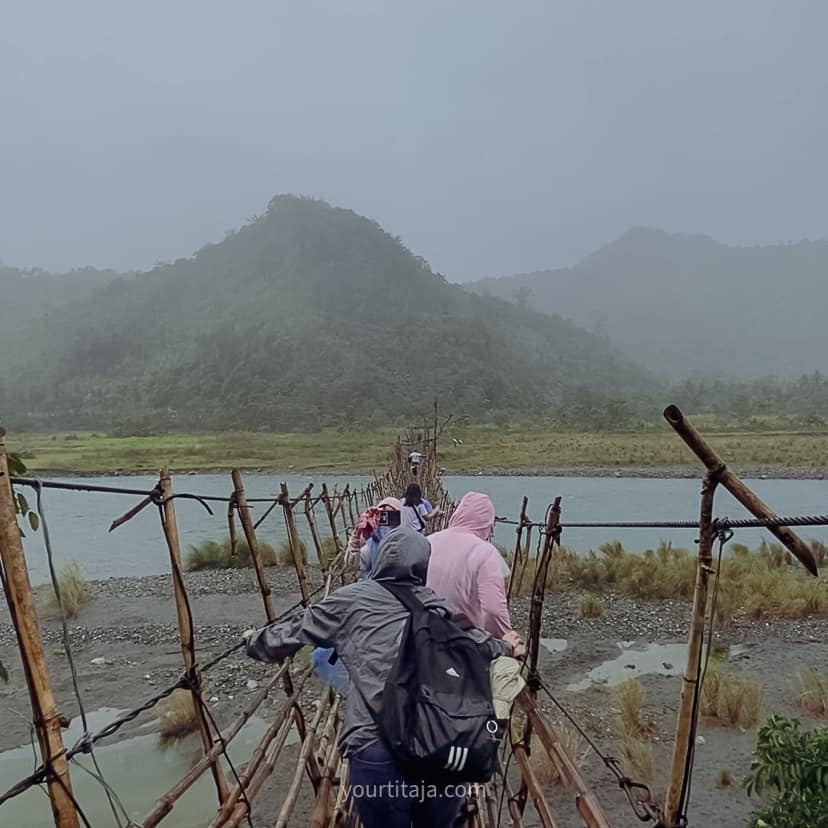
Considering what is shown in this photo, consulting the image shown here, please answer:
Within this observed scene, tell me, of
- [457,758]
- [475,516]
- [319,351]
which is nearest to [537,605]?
[475,516]

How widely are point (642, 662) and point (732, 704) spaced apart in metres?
1.54

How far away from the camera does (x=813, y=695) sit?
207 inches

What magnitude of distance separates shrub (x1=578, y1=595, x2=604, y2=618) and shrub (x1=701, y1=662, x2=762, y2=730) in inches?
101

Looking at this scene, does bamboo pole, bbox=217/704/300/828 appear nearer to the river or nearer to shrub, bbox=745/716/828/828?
shrub, bbox=745/716/828/828

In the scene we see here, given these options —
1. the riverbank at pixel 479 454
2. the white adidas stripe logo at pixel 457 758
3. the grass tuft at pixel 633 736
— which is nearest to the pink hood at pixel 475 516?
the white adidas stripe logo at pixel 457 758

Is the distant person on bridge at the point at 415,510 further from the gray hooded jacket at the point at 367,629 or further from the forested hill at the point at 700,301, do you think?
the forested hill at the point at 700,301

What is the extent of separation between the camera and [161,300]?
79375 mm

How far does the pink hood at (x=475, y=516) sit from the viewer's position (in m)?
2.59

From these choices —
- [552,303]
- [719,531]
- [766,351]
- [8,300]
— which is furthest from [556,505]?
[552,303]

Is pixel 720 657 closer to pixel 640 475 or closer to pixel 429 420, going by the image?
pixel 640 475

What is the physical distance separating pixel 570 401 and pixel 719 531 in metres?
50.5

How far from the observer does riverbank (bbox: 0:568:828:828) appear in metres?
4.58

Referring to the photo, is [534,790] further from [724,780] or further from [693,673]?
[724,780]

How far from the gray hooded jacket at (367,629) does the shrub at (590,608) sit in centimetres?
620
